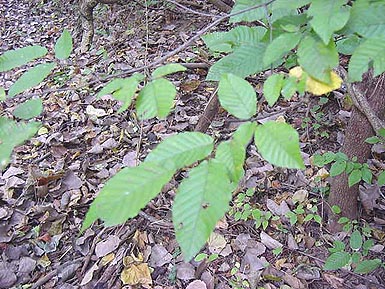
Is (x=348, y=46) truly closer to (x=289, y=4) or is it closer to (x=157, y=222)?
(x=289, y=4)

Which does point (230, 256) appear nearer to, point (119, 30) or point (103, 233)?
point (103, 233)

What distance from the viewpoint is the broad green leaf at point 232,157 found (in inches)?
24.4

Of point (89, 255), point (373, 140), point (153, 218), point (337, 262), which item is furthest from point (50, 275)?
point (373, 140)

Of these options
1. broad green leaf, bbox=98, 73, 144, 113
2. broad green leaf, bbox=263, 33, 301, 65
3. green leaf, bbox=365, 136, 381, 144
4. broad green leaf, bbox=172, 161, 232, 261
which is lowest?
green leaf, bbox=365, 136, 381, 144

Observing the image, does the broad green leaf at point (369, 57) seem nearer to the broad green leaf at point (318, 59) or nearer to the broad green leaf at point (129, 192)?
the broad green leaf at point (318, 59)

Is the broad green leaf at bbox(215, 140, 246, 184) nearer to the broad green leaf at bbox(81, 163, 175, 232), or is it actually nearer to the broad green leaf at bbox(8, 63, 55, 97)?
the broad green leaf at bbox(81, 163, 175, 232)

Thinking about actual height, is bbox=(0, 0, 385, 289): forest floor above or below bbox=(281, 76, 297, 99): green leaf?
below

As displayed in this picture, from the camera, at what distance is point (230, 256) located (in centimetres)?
181

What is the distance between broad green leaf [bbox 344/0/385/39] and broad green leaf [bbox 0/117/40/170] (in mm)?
576

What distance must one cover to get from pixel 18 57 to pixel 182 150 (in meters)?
0.43

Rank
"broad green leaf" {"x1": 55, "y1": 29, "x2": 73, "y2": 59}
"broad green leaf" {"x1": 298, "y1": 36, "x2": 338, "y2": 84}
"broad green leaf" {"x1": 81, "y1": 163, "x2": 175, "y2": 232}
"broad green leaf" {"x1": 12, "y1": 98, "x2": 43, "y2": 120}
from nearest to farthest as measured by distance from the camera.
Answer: "broad green leaf" {"x1": 81, "y1": 163, "x2": 175, "y2": 232}
"broad green leaf" {"x1": 298, "y1": 36, "x2": 338, "y2": 84}
"broad green leaf" {"x1": 12, "y1": 98, "x2": 43, "y2": 120}
"broad green leaf" {"x1": 55, "y1": 29, "x2": 73, "y2": 59}

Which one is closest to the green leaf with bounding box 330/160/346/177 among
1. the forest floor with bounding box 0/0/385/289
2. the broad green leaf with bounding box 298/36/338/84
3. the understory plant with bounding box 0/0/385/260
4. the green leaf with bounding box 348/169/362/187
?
the green leaf with bounding box 348/169/362/187

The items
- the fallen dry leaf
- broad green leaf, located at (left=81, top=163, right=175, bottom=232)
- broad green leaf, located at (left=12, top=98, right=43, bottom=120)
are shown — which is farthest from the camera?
the fallen dry leaf

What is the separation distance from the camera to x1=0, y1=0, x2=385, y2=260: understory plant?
1.86ft
